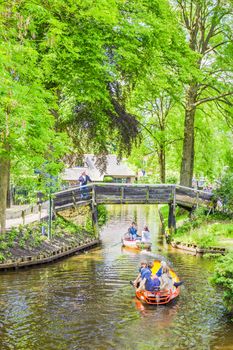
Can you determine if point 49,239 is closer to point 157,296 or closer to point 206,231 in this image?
point 206,231

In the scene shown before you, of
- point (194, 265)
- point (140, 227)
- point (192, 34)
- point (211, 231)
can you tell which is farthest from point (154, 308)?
point (192, 34)

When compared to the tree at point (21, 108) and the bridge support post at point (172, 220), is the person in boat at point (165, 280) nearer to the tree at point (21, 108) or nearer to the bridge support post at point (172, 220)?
the tree at point (21, 108)

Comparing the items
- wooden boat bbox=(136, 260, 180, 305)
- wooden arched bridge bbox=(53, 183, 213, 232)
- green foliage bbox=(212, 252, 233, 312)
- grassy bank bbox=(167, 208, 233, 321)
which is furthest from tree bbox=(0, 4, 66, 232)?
grassy bank bbox=(167, 208, 233, 321)

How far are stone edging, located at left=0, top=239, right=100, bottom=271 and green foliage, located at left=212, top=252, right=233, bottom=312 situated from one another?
371 inches

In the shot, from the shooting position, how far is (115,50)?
84.3ft

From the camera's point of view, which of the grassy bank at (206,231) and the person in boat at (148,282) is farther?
the grassy bank at (206,231)

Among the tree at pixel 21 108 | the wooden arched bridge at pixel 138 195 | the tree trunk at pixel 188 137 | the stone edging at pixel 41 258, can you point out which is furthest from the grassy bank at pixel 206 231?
the tree at pixel 21 108

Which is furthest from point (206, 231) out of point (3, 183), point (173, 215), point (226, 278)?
point (226, 278)

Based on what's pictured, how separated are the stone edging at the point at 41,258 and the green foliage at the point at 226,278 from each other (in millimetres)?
9413

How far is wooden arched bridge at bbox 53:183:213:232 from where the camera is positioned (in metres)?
32.1

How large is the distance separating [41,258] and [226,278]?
10672mm

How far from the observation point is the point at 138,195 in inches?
1304

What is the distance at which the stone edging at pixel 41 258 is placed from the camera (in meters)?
21.9

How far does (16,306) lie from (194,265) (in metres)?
10.1
